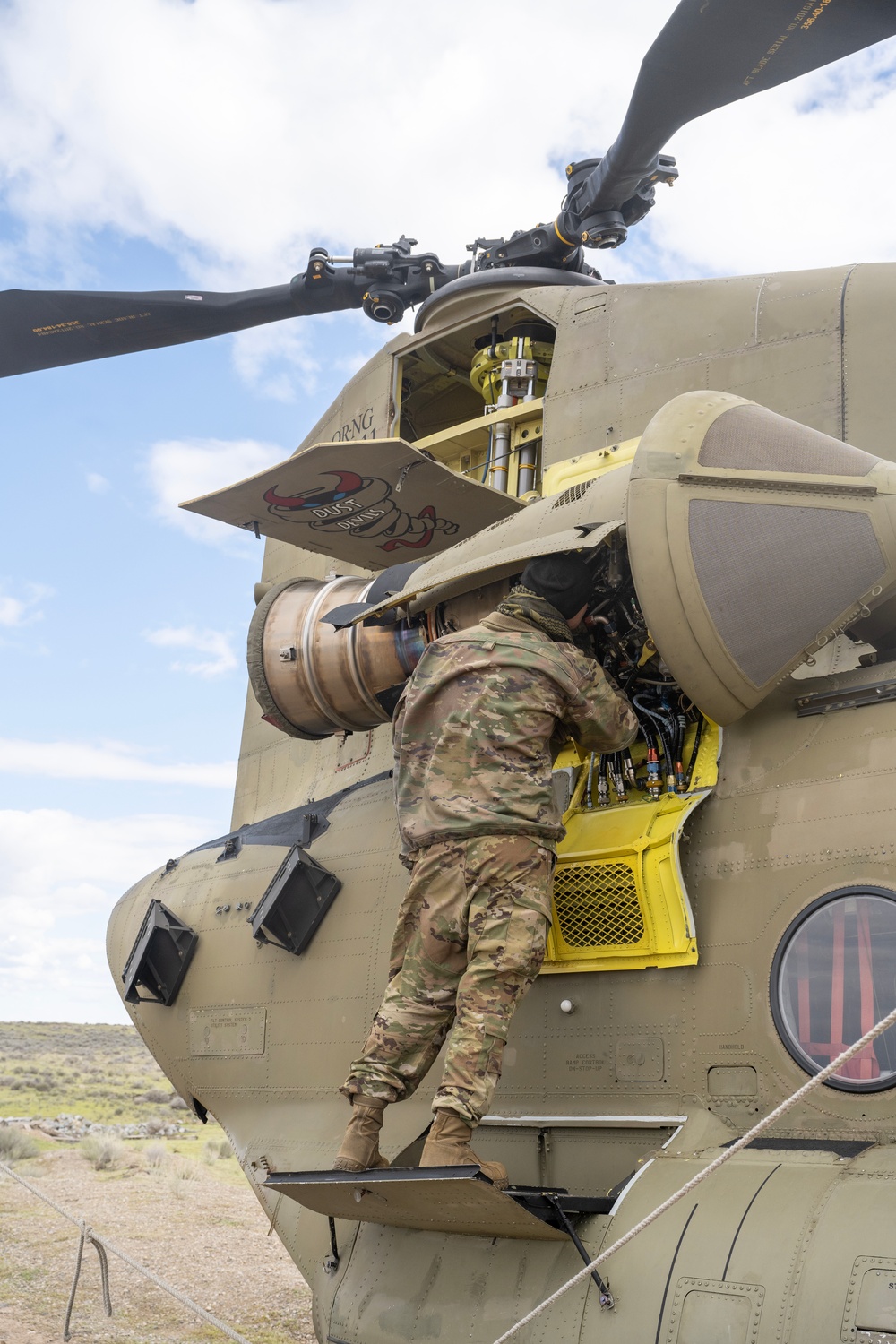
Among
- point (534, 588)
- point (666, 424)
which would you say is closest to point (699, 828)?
point (534, 588)

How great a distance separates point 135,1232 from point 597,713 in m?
8.78

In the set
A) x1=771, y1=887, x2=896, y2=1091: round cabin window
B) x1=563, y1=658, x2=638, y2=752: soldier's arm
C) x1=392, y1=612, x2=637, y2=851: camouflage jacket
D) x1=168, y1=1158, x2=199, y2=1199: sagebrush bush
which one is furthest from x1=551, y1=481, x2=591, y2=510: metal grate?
x1=168, y1=1158, x2=199, y2=1199: sagebrush bush

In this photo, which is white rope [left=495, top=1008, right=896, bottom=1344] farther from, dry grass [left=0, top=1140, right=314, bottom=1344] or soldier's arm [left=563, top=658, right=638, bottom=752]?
dry grass [left=0, top=1140, right=314, bottom=1344]

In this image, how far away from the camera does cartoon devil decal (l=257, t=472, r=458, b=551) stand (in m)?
5.57

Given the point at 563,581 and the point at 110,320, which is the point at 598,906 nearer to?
the point at 563,581

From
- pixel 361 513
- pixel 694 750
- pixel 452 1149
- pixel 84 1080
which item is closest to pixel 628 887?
pixel 694 750

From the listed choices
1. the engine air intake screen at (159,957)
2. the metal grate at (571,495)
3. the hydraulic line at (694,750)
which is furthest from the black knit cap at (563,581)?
the engine air intake screen at (159,957)

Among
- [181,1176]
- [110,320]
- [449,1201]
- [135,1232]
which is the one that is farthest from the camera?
[181,1176]

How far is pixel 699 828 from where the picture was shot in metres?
3.98

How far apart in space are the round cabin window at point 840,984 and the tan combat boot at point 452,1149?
37.5 inches

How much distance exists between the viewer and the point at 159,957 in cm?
634

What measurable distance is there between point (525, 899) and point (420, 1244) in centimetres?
128

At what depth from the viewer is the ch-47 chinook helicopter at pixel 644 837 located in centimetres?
333

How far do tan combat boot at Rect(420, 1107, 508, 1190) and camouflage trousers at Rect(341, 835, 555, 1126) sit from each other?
1.3 inches
